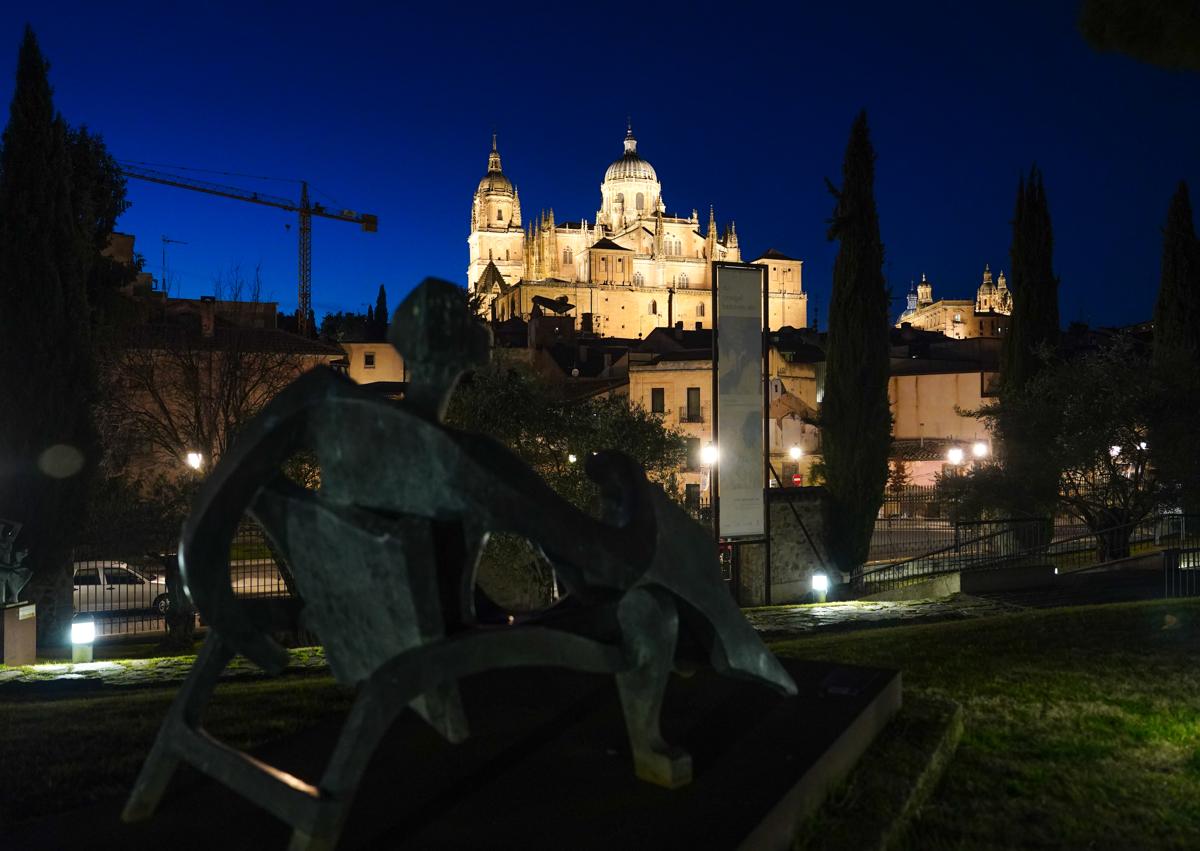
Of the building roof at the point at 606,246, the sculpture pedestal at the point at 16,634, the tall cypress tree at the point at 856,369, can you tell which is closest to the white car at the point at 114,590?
the sculpture pedestal at the point at 16,634

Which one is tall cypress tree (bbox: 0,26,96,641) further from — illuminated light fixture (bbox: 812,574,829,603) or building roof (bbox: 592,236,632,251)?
building roof (bbox: 592,236,632,251)

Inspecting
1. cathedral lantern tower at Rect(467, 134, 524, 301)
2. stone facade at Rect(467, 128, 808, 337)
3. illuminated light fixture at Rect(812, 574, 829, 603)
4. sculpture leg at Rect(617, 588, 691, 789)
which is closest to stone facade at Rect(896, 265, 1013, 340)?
stone facade at Rect(467, 128, 808, 337)

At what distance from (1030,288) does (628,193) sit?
322ft

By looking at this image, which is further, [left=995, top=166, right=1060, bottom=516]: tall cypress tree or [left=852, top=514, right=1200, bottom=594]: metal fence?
[left=995, top=166, right=1060, bottom=516]: tall cypress tree

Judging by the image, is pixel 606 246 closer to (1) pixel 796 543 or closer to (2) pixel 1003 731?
(1) pixel 796 543

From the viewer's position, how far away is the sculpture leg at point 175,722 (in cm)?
394

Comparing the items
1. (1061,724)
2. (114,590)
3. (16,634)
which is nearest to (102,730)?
(1061,724)

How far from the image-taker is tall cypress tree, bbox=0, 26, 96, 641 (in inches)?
656

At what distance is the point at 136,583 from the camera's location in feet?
79.2

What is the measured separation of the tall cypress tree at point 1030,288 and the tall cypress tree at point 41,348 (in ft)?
78.3

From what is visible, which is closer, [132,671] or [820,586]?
[132,671]

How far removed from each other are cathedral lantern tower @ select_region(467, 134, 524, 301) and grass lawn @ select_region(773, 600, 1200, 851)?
114801 mm

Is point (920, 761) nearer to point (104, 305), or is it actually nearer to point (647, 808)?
point (647, 808)

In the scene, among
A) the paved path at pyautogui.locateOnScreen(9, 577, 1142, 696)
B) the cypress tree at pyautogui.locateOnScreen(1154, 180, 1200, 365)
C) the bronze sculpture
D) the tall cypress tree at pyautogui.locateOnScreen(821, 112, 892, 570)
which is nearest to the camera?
the bronze sculpture
